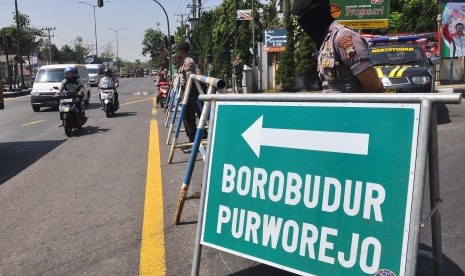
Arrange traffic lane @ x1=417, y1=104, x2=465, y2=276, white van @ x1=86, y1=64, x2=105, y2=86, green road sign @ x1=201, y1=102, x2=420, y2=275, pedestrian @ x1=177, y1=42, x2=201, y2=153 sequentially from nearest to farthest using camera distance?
green road sign @ x1=201, y1=102, x2=420, y2=275
traffic lane @ x1=417, y1=104, x2=465, y2=276
pedestrian @ x1=177, y1=42, x2=201, y2=153
white van @ x1=86, y1=64, x2=105, y2=86

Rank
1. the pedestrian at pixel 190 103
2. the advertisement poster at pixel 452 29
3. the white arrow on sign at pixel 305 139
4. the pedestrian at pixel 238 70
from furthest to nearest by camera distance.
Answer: the pedestrian at pixel 238 70, the advertisement poster at pixel 452 29, the pedestrian at pixel 190 103, the white arrow on sign at pixel 305 139

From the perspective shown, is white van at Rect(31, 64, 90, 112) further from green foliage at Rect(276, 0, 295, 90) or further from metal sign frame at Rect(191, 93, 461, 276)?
metal sign frame at Rect(191, 93, 461, 276)

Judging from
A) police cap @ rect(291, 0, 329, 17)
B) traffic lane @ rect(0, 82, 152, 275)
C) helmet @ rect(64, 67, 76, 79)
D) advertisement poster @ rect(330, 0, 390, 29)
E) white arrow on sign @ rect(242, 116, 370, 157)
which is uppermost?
advertisement poster @ rect(330, 0, 390, 29)

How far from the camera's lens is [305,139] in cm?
264

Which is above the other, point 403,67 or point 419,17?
point 419,17

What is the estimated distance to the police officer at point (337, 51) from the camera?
3.18 m

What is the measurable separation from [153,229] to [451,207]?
9.27 ft

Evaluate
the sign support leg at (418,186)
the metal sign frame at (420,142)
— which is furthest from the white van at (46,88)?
the sign support leg at (418,186)

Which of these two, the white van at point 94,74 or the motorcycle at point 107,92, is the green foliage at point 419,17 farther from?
the white van at point 94,74

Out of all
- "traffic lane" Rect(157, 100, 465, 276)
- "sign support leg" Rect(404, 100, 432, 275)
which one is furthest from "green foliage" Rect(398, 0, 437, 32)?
"sign support leg" Rect(404, 100, 432, 275)

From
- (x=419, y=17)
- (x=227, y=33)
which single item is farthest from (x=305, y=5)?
(x=227, y=33)

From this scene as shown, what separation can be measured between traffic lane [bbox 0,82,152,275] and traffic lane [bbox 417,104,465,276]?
88.0 inches

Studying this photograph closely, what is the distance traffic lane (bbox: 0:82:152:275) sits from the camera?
3.69m

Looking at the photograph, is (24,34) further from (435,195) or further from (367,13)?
(435,195)
